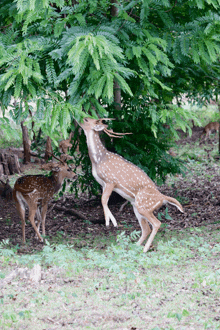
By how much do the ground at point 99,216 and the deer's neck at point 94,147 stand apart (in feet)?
7.08

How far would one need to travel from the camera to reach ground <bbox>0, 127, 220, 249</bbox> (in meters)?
8.62

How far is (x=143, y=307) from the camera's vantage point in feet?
15.7

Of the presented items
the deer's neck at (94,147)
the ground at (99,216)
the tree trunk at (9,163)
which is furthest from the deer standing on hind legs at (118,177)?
the tree trunk at (9,163)

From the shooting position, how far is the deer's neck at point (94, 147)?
6.43 metres

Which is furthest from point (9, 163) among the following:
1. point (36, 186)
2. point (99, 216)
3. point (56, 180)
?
point (36, 186)

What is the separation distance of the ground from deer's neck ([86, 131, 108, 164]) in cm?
216

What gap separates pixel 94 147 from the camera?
647 centimetres

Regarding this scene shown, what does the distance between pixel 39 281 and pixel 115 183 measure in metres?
1.88

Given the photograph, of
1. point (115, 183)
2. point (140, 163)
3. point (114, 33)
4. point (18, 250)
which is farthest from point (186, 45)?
point (18, 250)

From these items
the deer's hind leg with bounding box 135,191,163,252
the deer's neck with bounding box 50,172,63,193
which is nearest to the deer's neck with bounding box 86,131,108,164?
the deer's hind leg with bounding box 135,191,163,252

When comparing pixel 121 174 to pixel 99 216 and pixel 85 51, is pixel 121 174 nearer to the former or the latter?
pixel 85 51

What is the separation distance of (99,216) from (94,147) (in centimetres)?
356

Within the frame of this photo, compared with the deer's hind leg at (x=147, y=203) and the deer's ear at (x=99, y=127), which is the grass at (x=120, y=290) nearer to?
the deer's hind leg at (x=147, y=203)

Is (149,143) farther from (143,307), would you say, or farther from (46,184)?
(143,307)
